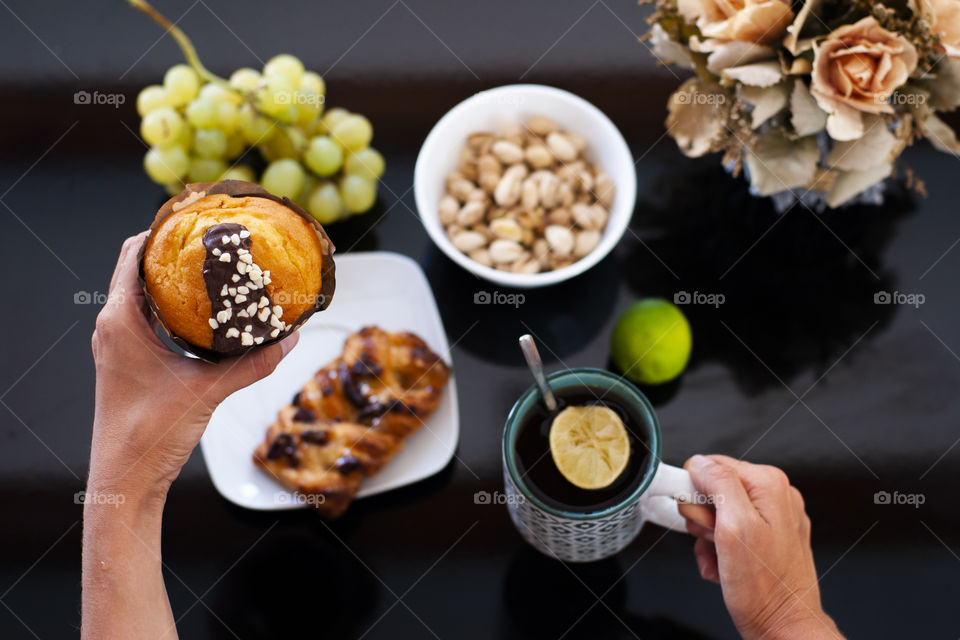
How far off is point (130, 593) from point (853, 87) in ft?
4.22

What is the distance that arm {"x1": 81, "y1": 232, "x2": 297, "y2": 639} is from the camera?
1.07 metres

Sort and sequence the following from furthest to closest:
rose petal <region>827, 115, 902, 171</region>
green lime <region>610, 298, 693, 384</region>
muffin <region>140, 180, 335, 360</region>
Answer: green lime <region>610, 298, 693, 384</region>, rose petal <region>827, 115, 902, 171</region>, muffin <region>140, 180, 335, 360</region>

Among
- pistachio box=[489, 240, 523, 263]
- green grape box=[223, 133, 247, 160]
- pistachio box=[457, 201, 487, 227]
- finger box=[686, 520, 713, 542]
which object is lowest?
finger box=[686, 520, 713, 542]

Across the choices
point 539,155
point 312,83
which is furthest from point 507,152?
point 312,83

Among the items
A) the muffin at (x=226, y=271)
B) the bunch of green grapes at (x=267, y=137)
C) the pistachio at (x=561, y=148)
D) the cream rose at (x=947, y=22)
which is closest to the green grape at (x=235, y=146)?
the bunch of green grapes at (x=267, y=137)

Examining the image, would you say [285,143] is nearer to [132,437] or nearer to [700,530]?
[132,437]

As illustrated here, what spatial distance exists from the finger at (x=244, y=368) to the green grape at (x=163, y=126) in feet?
1.84

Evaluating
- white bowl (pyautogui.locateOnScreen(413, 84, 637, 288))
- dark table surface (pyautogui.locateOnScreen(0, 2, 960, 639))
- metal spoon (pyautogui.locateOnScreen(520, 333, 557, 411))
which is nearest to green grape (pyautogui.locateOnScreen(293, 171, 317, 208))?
dark table surface (pyautogui.locateOnScreen(0, 2, 960, 639))

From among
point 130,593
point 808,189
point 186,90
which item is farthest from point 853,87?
point 130,593

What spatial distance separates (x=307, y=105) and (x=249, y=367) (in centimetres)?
62

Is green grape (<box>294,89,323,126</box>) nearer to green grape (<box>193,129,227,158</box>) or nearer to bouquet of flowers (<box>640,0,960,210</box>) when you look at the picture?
green grape (<box>193,129,227,158</box>)

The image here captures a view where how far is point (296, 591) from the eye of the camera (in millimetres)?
1403

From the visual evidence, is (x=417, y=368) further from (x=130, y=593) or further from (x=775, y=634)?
(x=775, y=634)

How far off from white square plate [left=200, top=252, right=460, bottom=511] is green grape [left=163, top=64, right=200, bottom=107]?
42cm
